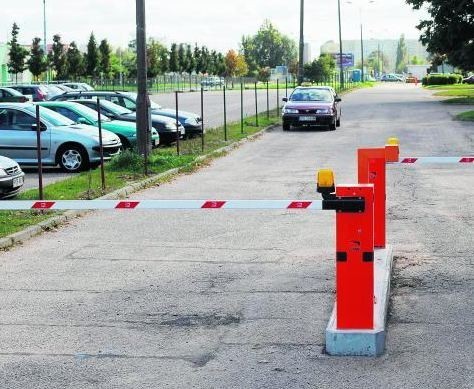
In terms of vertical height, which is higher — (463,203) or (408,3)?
(408,3)

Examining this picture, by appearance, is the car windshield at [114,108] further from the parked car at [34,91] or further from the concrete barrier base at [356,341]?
the parked car at [34,91]

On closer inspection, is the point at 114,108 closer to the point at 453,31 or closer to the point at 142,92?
the point at 142,92

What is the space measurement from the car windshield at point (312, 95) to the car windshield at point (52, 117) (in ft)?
48.5

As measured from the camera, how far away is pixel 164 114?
2645 cm

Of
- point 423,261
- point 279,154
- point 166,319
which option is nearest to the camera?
point 166,319

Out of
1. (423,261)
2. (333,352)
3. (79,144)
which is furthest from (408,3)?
(333,352)

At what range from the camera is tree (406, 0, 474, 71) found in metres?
47.0

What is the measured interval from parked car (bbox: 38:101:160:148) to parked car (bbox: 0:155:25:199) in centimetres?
710

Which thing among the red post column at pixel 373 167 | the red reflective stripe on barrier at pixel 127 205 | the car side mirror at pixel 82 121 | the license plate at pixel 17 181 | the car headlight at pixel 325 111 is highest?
the car headlight at pixel 325 111

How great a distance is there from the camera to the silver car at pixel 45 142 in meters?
18.3

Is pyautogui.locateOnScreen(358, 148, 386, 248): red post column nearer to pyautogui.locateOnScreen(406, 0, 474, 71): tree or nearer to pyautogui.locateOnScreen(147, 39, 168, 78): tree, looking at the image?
pyautogui.locateOnScreen(406, 0, 474, 71): tree

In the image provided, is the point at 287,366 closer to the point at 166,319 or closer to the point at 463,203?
the point at 166,319

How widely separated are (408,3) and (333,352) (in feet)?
160

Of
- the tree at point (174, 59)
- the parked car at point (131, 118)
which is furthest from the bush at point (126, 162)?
the tree at point (174, 59)
